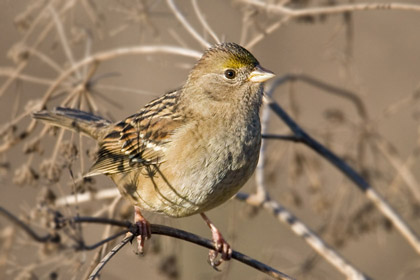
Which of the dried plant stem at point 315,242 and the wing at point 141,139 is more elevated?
the wing at point 141,139

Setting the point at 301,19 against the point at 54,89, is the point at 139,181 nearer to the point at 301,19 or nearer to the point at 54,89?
the point at 54,89

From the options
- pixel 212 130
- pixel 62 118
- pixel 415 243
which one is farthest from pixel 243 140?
pixel 415 243

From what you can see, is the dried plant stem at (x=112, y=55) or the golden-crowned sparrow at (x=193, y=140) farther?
the dried plant stem at (x=112, y=55)

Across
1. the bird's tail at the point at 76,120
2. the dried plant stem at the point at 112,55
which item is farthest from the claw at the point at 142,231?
the dried plant stem at the point at 112,55

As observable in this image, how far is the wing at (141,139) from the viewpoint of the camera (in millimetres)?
4242

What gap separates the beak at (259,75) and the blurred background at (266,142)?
37 centimetres

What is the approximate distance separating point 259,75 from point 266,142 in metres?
0.91

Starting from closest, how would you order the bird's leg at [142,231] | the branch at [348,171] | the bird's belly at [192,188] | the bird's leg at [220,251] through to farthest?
1. the bird's belly at [192,188]
2. the bird's leg at [142,231]
3. the bird's leg at [220,251]
4. the branch at [348,171]

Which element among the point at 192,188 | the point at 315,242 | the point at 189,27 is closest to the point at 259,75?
the point at 189,27

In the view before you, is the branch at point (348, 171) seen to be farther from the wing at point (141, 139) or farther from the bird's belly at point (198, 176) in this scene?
the wing at point (141, 139)

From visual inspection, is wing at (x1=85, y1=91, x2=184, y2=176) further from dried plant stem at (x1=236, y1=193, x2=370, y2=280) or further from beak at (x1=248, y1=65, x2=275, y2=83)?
dried plant stem at (x1=236, y1=193, x2=370, y2=280)

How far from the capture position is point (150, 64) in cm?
938

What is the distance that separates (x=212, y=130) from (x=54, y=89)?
3.82 ft

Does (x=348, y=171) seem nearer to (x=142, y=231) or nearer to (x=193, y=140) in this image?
(x=193, y=140)
